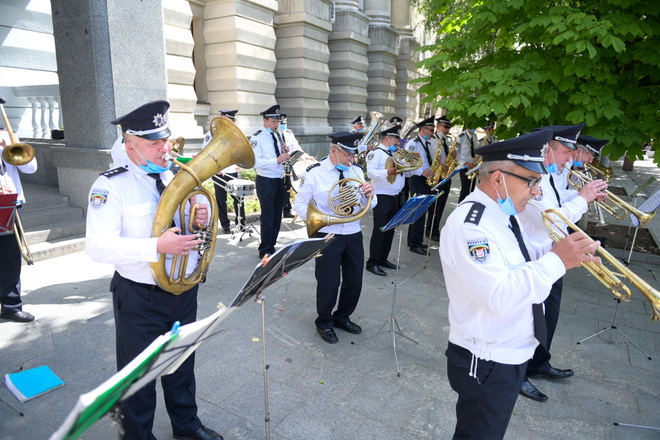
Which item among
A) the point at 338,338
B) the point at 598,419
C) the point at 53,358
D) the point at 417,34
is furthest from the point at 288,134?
the point at 417,34

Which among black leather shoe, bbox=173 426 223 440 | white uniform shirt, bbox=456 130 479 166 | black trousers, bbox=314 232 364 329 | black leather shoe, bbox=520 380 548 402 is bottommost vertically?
black leather shoe, bbox=520 380 548 402

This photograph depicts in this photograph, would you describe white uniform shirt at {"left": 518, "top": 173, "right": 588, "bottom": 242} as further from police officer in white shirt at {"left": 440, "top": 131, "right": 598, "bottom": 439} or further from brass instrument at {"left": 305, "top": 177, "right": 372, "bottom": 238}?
brass instrument at {"left": 305, "top": 177, "right": 372, "bottom": 238}

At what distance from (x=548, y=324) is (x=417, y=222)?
4304mm

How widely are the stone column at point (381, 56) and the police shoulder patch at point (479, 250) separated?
19.8 m

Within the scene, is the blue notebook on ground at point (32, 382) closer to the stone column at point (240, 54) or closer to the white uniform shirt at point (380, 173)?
the white uniform shirt at point (380, 173)

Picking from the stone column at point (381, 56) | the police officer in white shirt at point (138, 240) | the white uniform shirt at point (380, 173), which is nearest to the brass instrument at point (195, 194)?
the police officer in white shirt at point (138, 240)

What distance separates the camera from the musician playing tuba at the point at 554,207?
12.8 feet

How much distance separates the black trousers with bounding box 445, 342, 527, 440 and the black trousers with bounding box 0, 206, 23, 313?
4907 mm

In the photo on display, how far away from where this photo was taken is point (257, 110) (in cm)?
1368

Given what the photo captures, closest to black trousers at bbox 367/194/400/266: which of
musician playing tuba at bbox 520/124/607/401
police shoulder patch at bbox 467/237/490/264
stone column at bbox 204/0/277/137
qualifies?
musician playing tuba at bbox 520/124/607/401

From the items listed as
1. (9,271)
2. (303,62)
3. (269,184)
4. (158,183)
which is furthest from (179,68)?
(158,183)

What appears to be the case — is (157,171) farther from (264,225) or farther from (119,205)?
(264,225)

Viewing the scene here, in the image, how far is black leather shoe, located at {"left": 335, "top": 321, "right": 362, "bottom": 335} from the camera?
496cm

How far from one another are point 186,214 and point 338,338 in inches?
102
